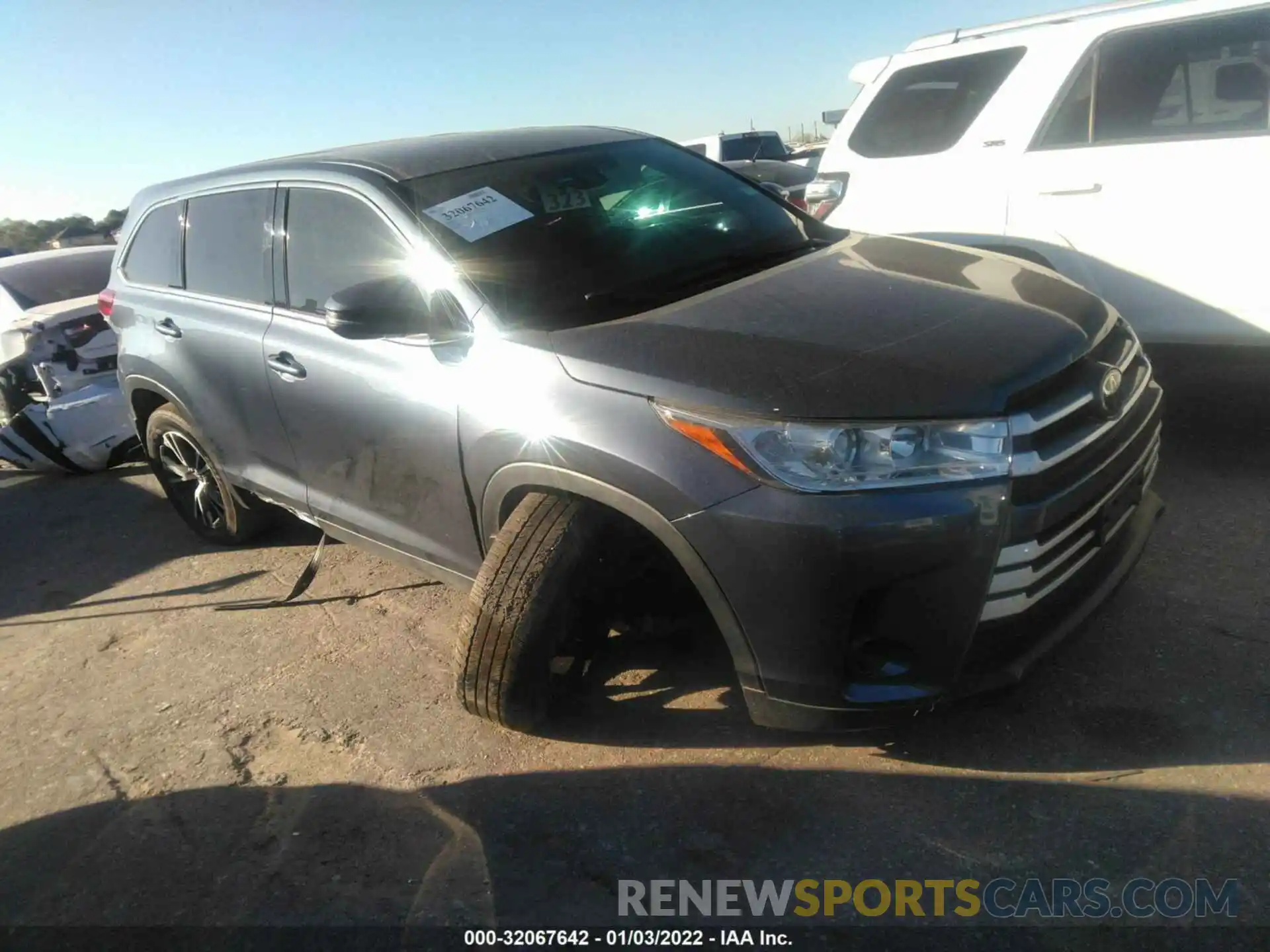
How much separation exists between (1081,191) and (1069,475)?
2.43 m

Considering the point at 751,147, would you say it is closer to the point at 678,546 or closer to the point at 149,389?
the point at 149,389

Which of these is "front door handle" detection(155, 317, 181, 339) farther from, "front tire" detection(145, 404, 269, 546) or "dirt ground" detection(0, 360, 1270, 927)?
"dirt ground" detection(0, 360, 1270, 927)

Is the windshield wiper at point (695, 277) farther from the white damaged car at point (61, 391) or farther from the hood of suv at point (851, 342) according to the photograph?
the white damaged car at point (61, 391)

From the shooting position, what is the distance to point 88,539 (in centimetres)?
543

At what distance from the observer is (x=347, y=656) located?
3627mm

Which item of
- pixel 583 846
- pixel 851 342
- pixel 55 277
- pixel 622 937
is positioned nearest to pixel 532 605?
pixel 583 846

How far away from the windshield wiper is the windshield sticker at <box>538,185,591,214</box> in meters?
0.50

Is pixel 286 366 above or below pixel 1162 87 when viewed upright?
below

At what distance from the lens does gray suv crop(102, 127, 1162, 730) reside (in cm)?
221

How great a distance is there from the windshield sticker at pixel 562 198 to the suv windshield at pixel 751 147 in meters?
12.1

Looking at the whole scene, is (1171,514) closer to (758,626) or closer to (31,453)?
(758,626)

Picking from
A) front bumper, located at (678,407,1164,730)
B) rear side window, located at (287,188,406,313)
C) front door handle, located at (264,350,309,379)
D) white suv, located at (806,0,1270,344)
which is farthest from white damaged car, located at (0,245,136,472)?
front bumper, located at (678,407,1164,730)

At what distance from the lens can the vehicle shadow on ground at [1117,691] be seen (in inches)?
100

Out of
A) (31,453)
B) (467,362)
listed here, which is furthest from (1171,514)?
(31,453)
